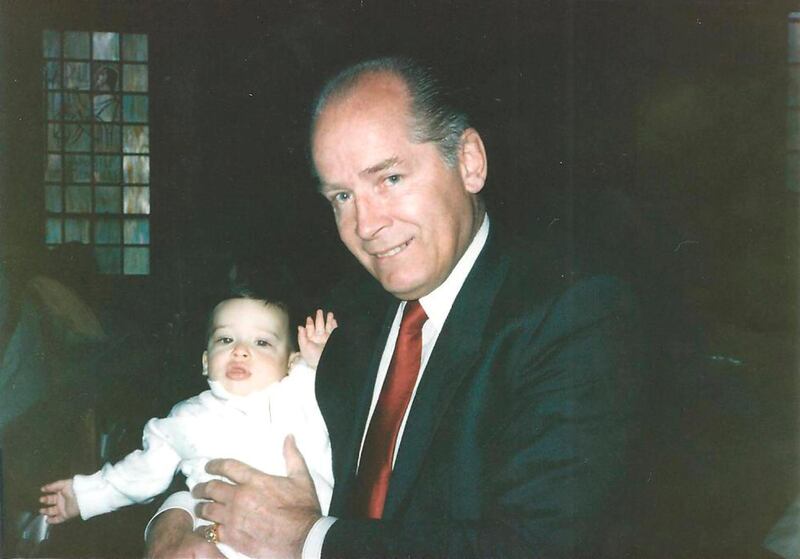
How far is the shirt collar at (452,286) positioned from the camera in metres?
2.08

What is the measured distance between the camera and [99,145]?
2340 millimetres

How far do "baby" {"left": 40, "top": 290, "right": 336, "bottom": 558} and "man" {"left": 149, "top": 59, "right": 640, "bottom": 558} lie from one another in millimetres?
42

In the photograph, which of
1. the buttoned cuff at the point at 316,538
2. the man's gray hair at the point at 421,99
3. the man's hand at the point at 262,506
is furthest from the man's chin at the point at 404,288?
the buttoned cuff at the point at 316,538

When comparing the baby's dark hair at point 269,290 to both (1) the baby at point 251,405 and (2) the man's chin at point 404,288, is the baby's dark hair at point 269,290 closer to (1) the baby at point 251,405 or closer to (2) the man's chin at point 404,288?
(1) the baby at point 251,405

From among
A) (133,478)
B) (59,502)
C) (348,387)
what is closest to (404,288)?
(348,387)

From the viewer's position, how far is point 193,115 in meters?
2.30

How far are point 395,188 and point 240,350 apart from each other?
670 mm

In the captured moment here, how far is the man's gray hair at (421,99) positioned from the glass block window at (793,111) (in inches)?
44.4

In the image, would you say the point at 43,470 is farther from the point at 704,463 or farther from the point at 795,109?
the point at 795,109

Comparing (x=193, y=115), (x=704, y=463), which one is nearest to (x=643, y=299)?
(x=704, y=463)

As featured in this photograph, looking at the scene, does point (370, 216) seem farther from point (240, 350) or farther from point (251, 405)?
point (251, 405)

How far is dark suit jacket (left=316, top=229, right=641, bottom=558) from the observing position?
A: 1.89 metres

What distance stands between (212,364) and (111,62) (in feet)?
3.44

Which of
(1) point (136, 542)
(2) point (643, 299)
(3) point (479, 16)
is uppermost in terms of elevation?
(3) point (479, 16)
